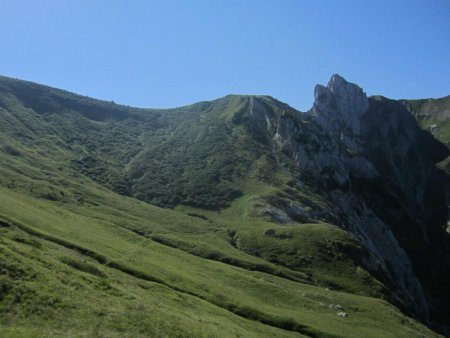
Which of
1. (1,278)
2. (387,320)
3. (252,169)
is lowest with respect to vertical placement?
(387,320)

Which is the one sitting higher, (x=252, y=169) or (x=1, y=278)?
(x=252, y=169)

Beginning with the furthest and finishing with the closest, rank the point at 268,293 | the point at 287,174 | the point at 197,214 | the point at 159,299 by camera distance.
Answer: the point at 287,174
the point at 197,214
the point at 268,293
the point at 159,299

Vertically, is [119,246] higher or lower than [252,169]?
lower

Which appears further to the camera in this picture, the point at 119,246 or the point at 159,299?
the point at 119,246

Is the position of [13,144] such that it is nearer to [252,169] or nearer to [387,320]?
[252,169]

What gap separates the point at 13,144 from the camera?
165 meters

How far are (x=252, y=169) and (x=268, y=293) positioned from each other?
10210 cm

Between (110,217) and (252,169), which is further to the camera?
(252,169)

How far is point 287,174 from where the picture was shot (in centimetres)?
18438

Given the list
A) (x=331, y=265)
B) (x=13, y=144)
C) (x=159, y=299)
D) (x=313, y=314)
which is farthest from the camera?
(x=13, y=144)

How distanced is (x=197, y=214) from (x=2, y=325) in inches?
4732

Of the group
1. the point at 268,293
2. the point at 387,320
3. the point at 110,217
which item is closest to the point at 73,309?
the point at 268,293

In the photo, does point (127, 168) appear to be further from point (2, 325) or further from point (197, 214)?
point (2, 325)

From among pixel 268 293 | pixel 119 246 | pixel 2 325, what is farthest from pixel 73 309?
pixel 268 293
